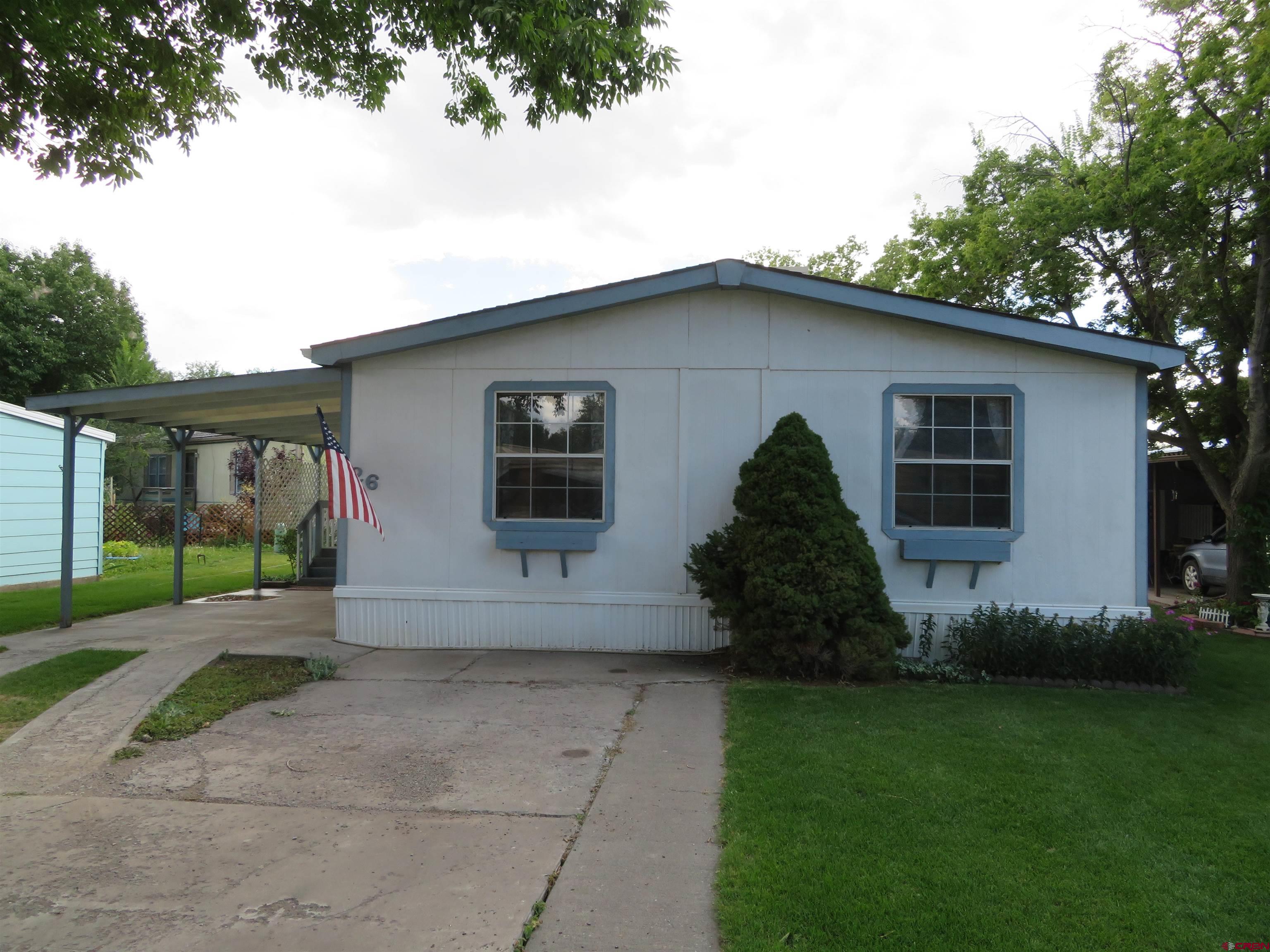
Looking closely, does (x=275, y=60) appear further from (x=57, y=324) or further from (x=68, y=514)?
(x=57, y=324)

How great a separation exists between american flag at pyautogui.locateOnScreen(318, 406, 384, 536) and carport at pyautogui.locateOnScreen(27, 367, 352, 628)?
2.58 ft

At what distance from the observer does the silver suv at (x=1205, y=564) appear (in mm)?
14125

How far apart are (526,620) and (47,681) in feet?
13.7

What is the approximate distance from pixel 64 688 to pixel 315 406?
488cm

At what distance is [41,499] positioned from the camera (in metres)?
13.8

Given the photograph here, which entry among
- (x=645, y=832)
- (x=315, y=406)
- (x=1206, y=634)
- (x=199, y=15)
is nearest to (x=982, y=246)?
(x=1206, y=634)

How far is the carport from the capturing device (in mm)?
8453

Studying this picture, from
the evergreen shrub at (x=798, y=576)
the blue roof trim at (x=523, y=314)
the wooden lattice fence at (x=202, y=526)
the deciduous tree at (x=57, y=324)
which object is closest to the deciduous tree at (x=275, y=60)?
the blue roof trim at (x=523, y=314)

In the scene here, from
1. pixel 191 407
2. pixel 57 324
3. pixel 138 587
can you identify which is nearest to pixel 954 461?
pixel 191 407

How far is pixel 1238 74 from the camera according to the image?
10.7 m

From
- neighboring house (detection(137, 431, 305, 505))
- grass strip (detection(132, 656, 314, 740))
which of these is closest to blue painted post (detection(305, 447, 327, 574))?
grass strip (detection(132, 656, 314, 740))

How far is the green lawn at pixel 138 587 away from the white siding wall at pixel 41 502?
507 millimetres

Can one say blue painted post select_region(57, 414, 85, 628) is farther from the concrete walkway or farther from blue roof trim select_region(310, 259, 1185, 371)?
the concrete walkway

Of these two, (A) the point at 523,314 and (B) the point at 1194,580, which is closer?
(A) the point at 523,314
